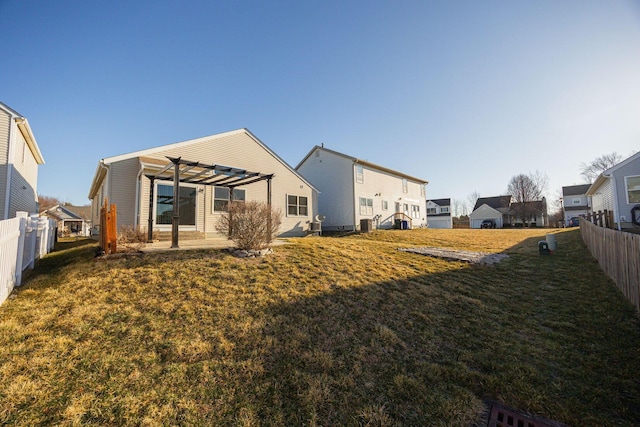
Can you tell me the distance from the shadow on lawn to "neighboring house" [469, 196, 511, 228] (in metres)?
46.9

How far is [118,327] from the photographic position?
3.72 m

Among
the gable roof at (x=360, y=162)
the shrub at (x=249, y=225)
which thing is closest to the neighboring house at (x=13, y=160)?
the shrub at (x=249, y=225)

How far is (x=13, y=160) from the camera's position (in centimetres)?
1026

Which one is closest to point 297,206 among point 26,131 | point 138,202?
point 138,202

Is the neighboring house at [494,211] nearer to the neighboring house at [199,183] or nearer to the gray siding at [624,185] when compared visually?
the gray siding at [624,185]

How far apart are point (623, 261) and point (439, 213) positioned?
152 feet

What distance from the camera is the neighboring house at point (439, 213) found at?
45156mm

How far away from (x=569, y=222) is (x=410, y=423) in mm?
49948

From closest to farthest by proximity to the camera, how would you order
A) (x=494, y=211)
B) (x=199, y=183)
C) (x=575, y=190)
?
1. (x=199, y=183)
2. (x=575, y=190)
3. (x=494, y=211)

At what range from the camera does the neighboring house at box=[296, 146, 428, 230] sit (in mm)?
19891

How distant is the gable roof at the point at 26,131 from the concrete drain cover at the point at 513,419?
16588mm

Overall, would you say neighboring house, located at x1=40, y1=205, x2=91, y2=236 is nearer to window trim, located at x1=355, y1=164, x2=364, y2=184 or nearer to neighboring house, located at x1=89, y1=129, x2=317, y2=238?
neighboring house, located at x1=89, y1=129, x2=317, y2=238

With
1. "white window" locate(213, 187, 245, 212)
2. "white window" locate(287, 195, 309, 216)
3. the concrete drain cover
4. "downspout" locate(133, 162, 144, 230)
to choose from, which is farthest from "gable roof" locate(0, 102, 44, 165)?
the concrete drain cover

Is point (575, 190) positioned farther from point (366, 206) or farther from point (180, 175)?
point (180, 175)
